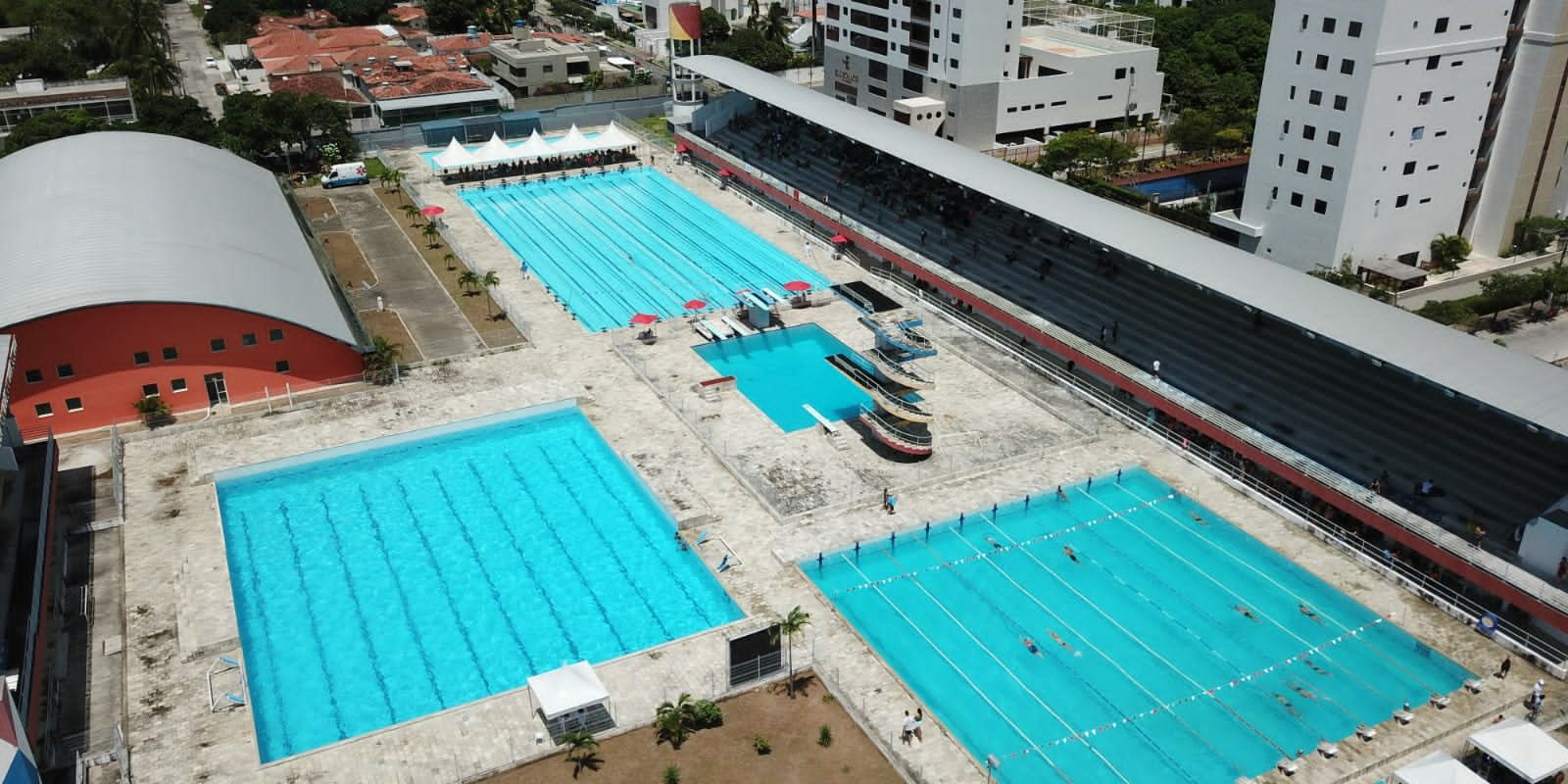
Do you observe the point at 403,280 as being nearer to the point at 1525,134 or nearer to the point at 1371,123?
the point at 1371,123

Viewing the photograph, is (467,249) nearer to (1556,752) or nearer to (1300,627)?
(1300,627)

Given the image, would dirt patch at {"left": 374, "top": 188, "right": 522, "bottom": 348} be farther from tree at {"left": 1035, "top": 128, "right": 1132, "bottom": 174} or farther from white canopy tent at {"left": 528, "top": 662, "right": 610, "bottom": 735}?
tree at {"left": 1035, "top": 128, "right": 1132, "bottom": 174}

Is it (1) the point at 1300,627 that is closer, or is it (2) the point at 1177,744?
(2) the point at 1177,744

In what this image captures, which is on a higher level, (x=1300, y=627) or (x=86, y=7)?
(x=86, y=7)

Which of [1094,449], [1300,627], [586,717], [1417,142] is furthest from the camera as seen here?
[1417,142]

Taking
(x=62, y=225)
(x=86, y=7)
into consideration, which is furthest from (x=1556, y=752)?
(x=86, y=7)
